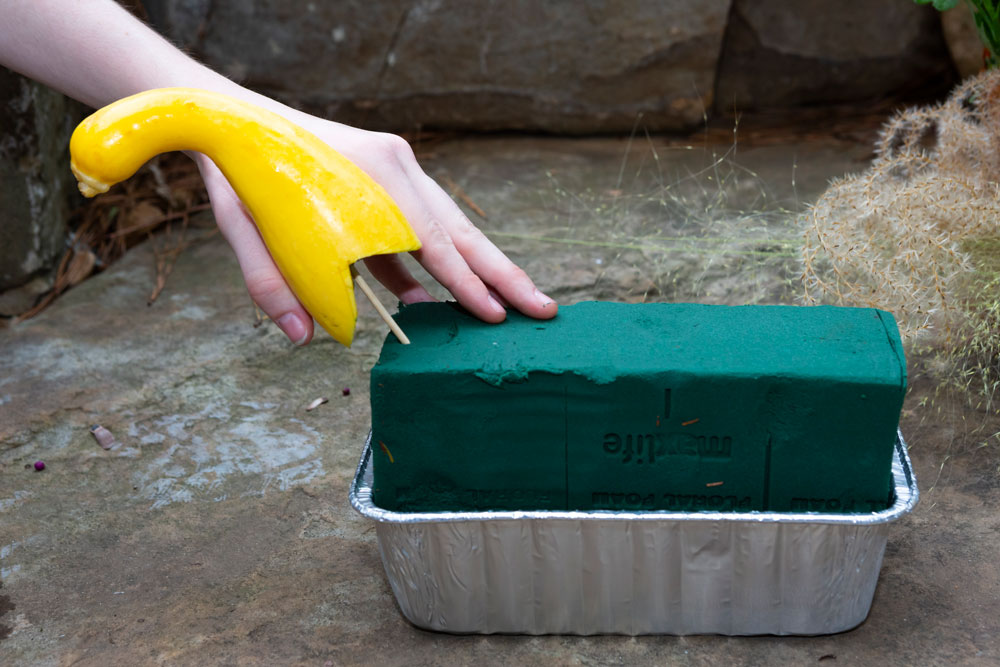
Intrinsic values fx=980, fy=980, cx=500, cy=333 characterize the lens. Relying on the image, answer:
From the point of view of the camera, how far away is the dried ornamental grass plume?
154 centimetres

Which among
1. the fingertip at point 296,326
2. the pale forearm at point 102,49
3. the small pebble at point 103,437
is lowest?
the small pebble at point 103,437

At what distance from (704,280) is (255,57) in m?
1.45

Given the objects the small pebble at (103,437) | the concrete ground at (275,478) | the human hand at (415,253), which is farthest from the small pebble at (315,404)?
the human hand at (415,253)

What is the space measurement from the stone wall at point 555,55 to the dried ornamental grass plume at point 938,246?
3.15ft

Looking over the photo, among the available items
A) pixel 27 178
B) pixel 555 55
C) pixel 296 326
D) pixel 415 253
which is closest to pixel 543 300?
pixel 415 253

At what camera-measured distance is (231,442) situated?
1.63m

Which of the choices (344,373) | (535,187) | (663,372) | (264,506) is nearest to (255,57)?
(535,187)

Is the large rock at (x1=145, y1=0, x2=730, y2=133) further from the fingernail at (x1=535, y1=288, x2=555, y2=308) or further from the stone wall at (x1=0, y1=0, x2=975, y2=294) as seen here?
the fingernail at (x1=535, y1=288, x2=555, y2=308)

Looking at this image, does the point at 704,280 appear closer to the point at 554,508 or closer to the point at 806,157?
the point at 806,157

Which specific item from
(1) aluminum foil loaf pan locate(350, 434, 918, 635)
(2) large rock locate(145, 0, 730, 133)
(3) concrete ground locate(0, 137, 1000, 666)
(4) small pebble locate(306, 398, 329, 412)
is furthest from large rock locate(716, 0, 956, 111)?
(1) aluminum foil loaf pan locate(350, 434, 918, 635)

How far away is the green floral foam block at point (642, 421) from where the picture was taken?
105 centimetres

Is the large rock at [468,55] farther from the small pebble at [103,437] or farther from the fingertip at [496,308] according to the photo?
the fingertip at [496,308]

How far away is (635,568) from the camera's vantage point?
111 centimetres

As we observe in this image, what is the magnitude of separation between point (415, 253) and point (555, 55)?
1.67 m
